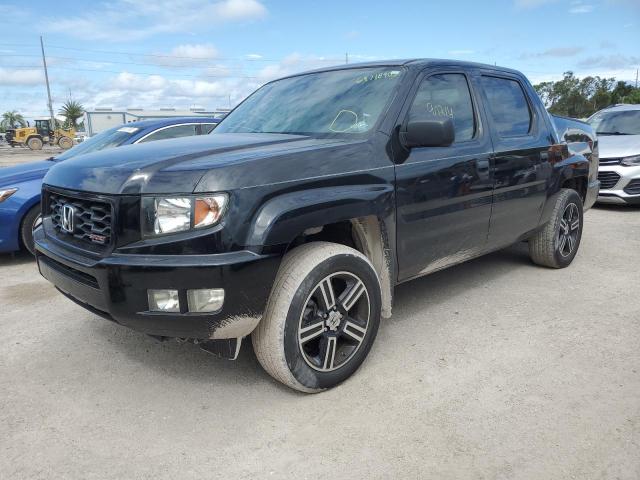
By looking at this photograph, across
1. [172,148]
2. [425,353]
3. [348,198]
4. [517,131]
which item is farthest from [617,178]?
[172,148]

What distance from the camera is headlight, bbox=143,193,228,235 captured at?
2.31 meters

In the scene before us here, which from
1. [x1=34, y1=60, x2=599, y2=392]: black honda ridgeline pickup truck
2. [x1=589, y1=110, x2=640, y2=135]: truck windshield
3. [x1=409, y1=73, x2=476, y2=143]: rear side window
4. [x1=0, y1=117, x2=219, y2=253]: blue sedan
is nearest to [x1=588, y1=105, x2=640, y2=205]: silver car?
[x1=589, y1=110, x2=640, y2=135]: truck windshield

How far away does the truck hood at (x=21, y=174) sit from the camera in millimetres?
5301

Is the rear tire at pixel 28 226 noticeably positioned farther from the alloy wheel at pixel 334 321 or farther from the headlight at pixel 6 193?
the alloy wheel at pixel 334 321

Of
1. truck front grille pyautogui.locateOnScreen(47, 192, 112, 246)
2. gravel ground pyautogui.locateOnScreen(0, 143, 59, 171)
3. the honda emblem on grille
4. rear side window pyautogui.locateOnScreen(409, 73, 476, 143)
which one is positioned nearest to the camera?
truck front grille pyautogui.locateOnScreen(47, 192, 112, 246)

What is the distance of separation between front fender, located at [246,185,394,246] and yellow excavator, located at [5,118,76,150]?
1625 inches

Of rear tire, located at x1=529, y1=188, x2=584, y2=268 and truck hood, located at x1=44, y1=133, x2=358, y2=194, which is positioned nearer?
truck hood, located at x1=44, y1=133, x2=358, y2=194

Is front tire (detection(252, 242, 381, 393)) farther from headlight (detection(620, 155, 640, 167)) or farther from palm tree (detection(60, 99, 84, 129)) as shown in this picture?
palm tree (detection(60, 99, 84, 129))

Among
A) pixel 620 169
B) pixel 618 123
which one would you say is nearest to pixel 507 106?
pixel 620 169

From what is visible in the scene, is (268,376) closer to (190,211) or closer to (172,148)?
(190,211)

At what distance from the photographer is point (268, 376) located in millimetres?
2967

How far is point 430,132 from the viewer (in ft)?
9.50

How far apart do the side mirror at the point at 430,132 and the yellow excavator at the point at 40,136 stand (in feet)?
135

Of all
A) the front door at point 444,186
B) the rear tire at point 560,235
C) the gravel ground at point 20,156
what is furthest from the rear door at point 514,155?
the gravel ground at point 20,156
